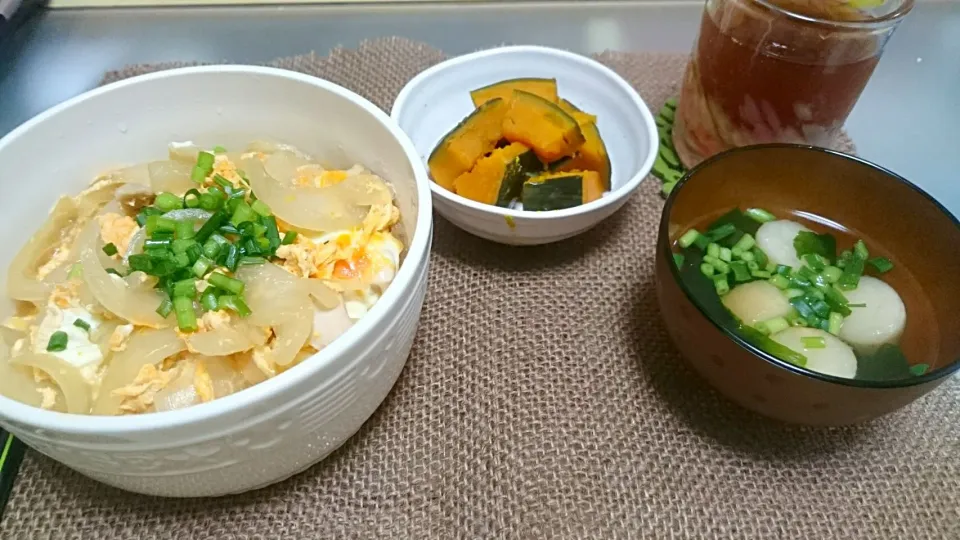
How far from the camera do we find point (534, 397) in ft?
2.83

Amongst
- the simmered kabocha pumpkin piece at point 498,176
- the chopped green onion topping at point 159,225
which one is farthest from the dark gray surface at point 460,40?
the chopped green onion topping at point 159,225

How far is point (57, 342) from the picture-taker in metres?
0.69

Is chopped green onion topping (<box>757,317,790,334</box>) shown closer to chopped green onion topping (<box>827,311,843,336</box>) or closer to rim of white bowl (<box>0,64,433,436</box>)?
chopped green onion topping (<box>827,311,843,336</box>)

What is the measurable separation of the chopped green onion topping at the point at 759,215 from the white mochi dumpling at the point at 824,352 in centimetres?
20

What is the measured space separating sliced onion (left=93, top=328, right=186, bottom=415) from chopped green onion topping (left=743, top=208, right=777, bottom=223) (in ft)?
2.46

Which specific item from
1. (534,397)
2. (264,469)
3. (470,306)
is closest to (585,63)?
Result: (470,306)

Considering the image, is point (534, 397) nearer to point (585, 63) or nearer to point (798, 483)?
point (798, 483)

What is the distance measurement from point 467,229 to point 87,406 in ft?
1.74

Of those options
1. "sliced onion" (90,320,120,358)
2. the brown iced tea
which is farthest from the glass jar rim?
"sliced onion" (90,320,120,358)

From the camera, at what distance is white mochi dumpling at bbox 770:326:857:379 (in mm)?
794

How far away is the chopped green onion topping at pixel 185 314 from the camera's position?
0.68 metres

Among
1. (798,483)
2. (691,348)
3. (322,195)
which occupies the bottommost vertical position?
(798,483)

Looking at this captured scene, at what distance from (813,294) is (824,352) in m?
0.10

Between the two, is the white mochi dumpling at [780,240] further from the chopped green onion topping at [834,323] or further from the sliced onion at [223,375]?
the sliced onion at [223,375]
